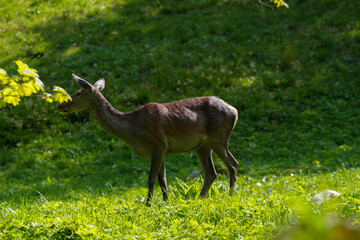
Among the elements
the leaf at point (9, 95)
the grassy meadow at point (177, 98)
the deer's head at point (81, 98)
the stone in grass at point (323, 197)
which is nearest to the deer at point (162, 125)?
the deer's head at point (81, 98)

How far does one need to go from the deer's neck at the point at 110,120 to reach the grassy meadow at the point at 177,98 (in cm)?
91

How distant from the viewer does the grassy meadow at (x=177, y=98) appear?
5.39 m

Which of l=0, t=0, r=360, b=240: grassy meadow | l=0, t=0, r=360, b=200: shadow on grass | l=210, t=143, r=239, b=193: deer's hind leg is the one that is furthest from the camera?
l=0, t=0, r=360, b=200: shadow on grass

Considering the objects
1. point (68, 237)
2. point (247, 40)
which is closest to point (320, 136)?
point (247, 40)

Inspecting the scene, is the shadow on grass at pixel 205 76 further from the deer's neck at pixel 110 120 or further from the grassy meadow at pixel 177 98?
the deer's neck at pixel 110 120

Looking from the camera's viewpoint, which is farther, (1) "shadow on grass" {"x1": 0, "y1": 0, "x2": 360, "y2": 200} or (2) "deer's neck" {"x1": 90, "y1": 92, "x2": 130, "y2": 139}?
(1) "shadow on grass" {"x1": 0, "y1": 0, "x2": 360, "y2": 200}

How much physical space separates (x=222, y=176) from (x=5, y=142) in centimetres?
602

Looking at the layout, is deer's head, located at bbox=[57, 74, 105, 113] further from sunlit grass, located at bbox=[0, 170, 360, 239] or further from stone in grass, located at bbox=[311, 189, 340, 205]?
stone in grass, located at bbox=[311, 189, 340, 205]

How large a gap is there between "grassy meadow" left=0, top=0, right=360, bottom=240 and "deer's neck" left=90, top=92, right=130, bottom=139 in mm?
907

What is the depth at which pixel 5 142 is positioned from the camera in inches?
465

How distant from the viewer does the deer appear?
668cm

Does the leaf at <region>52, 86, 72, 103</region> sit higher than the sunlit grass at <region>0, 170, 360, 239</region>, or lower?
higher

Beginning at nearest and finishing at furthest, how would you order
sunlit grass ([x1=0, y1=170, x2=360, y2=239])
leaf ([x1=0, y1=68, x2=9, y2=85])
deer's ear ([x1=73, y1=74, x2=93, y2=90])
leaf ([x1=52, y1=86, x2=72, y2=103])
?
1. leaf ([x1=0, y1=68, x2=9, y2=85])
2. leaf ([x1=52, y1=86, x2=72, y2=103])
3. sunlit grass ([x1=0, y1=170, x2=360, y2=239])
4. deer's ear ([x1=73, y1=74, x2=93, y2=90])

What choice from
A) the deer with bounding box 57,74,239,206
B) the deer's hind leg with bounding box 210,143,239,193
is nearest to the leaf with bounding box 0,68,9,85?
the deer with bounding box 57,74,239,206
